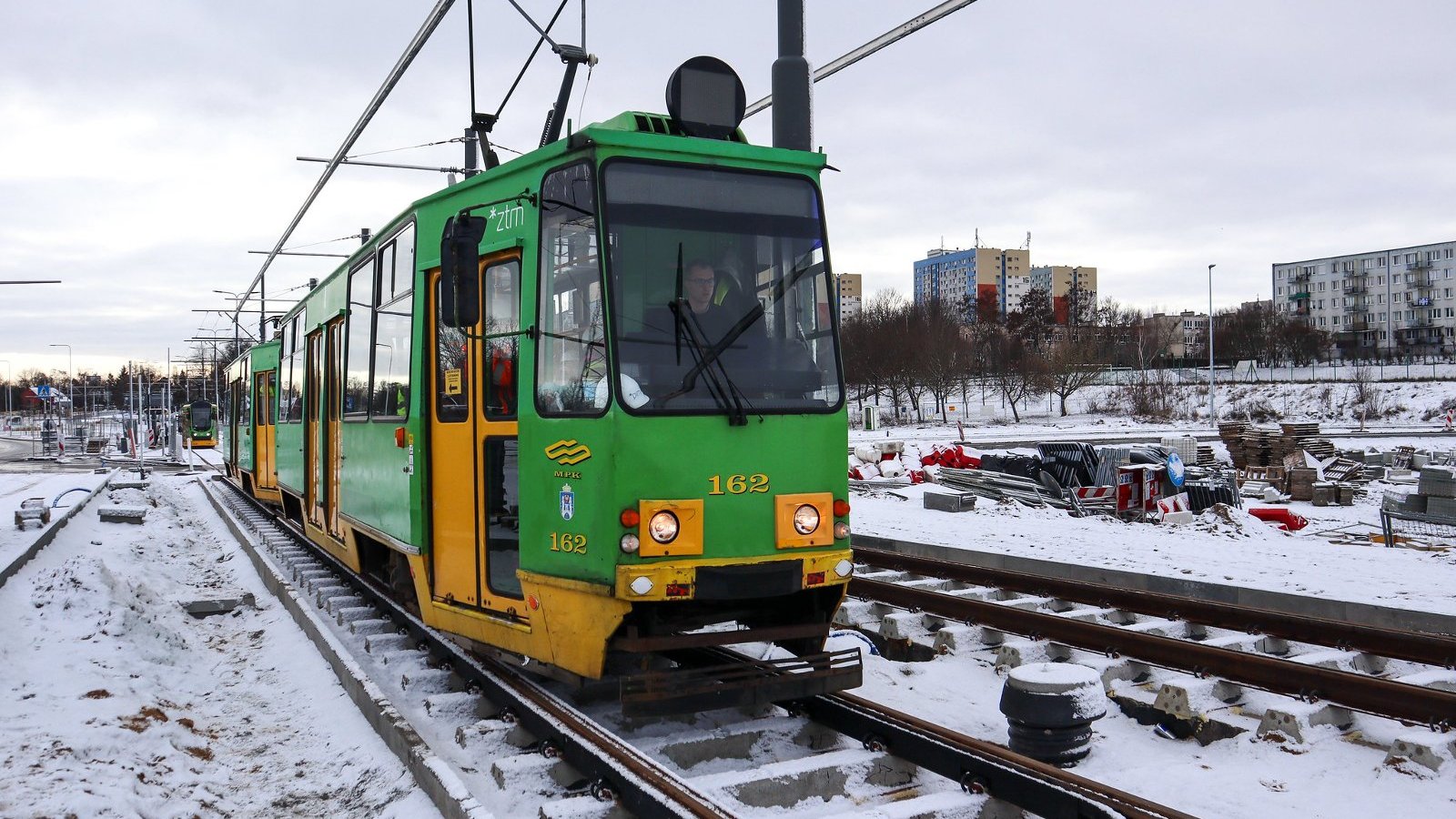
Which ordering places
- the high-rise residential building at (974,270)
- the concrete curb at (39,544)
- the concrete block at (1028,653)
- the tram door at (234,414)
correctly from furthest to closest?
1. the high-rise residential building at (974,270)
2. the tram door at (234,414)
3. the concrete curb at (39,544)
4. the concrete block at (1028,653)

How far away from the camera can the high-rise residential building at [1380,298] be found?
361 ft

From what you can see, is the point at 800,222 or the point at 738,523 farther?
the point at 800,222

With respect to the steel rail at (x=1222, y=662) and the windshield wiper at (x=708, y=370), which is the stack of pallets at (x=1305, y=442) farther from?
the windshield wiper at (x=708, y=370)

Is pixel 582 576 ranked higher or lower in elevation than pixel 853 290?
lower

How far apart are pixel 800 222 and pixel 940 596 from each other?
4.04 metres

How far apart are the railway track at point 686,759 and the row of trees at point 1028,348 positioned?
34792 millimetres

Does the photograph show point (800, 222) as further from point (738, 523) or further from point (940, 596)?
point (940, 596)

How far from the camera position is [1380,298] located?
118 metres

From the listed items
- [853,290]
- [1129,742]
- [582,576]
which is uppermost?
[853,290]

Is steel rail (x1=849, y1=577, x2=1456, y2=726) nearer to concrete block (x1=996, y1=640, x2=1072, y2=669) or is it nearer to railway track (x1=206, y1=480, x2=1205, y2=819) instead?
concrete block (x1=996, y1=640, x2=1072, y2=669)

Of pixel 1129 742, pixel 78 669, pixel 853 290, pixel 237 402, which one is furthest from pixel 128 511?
pixel 853 290

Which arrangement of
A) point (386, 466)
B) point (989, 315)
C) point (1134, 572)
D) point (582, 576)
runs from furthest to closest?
point (989, 315) < point (1134, 572) < point (386, 466) < point (582, 576)

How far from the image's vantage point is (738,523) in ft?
18.8

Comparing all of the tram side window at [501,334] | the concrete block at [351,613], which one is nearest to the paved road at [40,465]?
the concrete block at [351,613]
